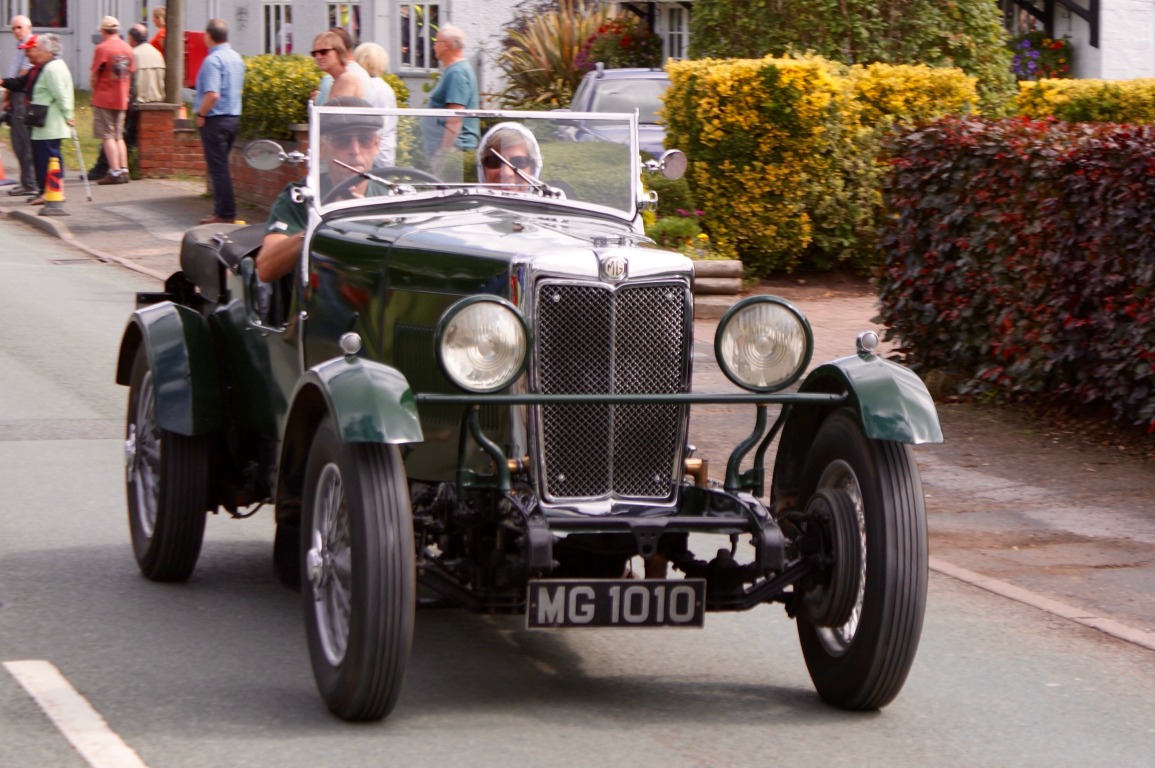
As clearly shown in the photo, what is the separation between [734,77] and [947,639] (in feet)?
31.6

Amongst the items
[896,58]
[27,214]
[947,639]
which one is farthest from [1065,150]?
[27,214]

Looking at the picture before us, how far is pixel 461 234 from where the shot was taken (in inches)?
233

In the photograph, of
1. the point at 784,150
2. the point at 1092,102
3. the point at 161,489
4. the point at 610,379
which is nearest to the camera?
the point at 610,379

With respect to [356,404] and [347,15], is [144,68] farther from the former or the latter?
[356,404]

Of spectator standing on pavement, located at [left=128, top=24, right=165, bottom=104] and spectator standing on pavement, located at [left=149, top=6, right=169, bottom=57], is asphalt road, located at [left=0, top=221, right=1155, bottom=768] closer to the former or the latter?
spectator standing on pavement, located at [left=128, top=24, right=165, bottom=104]

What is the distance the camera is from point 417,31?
32094mm

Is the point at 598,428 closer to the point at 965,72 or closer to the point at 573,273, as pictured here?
the point at 573,273

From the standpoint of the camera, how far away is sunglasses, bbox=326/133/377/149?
21.6 ft

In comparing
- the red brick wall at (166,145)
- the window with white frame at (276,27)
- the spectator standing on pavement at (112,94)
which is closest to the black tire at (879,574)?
the spectator standing on pavement at (112,94)

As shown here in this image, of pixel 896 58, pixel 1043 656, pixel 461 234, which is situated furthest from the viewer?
pixel 896 58

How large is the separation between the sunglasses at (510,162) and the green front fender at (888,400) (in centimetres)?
157

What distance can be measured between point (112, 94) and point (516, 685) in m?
18.5

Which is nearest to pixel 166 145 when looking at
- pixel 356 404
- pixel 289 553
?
pixel 289 553

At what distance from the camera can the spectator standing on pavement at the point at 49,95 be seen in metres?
20.8
